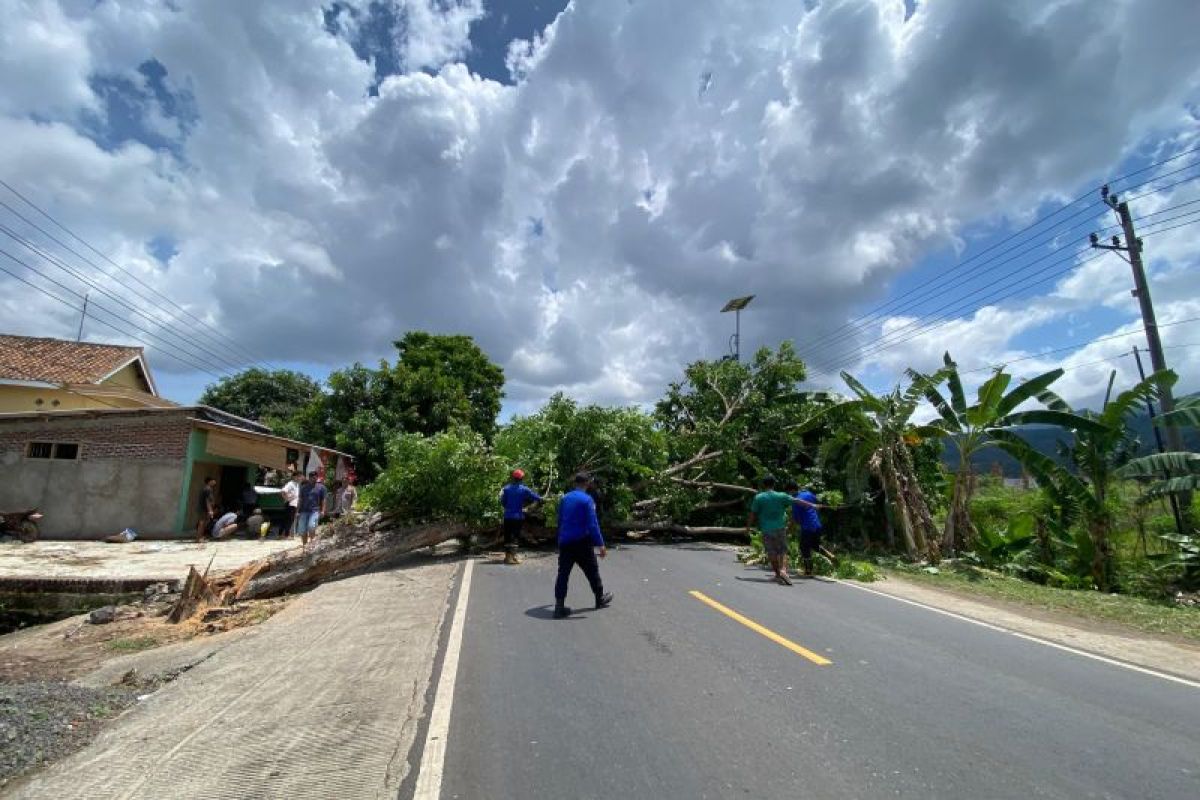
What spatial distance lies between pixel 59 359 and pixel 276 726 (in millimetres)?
31095

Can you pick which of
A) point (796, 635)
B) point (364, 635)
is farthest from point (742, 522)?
point (364, 635)

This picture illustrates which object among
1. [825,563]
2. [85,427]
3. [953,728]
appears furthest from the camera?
[85,427]

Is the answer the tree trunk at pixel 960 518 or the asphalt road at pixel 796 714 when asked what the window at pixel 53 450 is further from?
the tree trunk at pixel 960 518

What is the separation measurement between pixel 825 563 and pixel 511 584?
615cm

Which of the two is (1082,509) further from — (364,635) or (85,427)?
(85,427)

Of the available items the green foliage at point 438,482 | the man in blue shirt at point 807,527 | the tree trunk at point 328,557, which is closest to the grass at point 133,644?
the tree trunk at point 328,557

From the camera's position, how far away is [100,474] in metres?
17.2

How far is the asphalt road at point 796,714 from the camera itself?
365cm

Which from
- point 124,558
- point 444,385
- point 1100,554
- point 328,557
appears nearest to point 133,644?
point 328,557

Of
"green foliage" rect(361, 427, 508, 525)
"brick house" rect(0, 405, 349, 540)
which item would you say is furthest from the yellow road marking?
"brick house" rect(0, 405, 349, 540)

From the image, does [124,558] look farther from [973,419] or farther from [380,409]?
[973,419]

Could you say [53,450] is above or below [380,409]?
below

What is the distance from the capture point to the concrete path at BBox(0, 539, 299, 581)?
38.5 feet

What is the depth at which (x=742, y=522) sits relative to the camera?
1928cm
